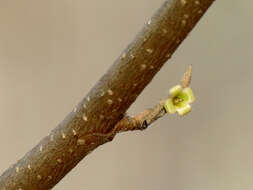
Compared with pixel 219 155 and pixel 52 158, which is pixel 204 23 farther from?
pixel 52 158

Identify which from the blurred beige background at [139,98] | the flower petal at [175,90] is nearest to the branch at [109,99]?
the flower petal at [175,90]

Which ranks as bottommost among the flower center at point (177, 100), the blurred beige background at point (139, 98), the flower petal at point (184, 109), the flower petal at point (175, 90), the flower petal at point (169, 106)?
the flower petal at point (184, 109)

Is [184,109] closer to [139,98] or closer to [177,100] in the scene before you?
[177,100]

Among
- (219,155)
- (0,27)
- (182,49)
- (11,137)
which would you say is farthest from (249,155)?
(0,27)

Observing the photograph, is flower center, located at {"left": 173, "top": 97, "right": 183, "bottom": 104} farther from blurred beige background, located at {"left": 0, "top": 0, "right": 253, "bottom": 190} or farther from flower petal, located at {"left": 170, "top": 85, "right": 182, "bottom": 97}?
blurred beige background, located at {"left": 0, "top": 0, "right": 253, "bottom": 190}

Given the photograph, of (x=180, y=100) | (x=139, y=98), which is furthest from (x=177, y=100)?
(x=139, y=98)

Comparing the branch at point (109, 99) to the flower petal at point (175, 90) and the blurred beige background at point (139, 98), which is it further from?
the blurred beige background at point (139, 98)
